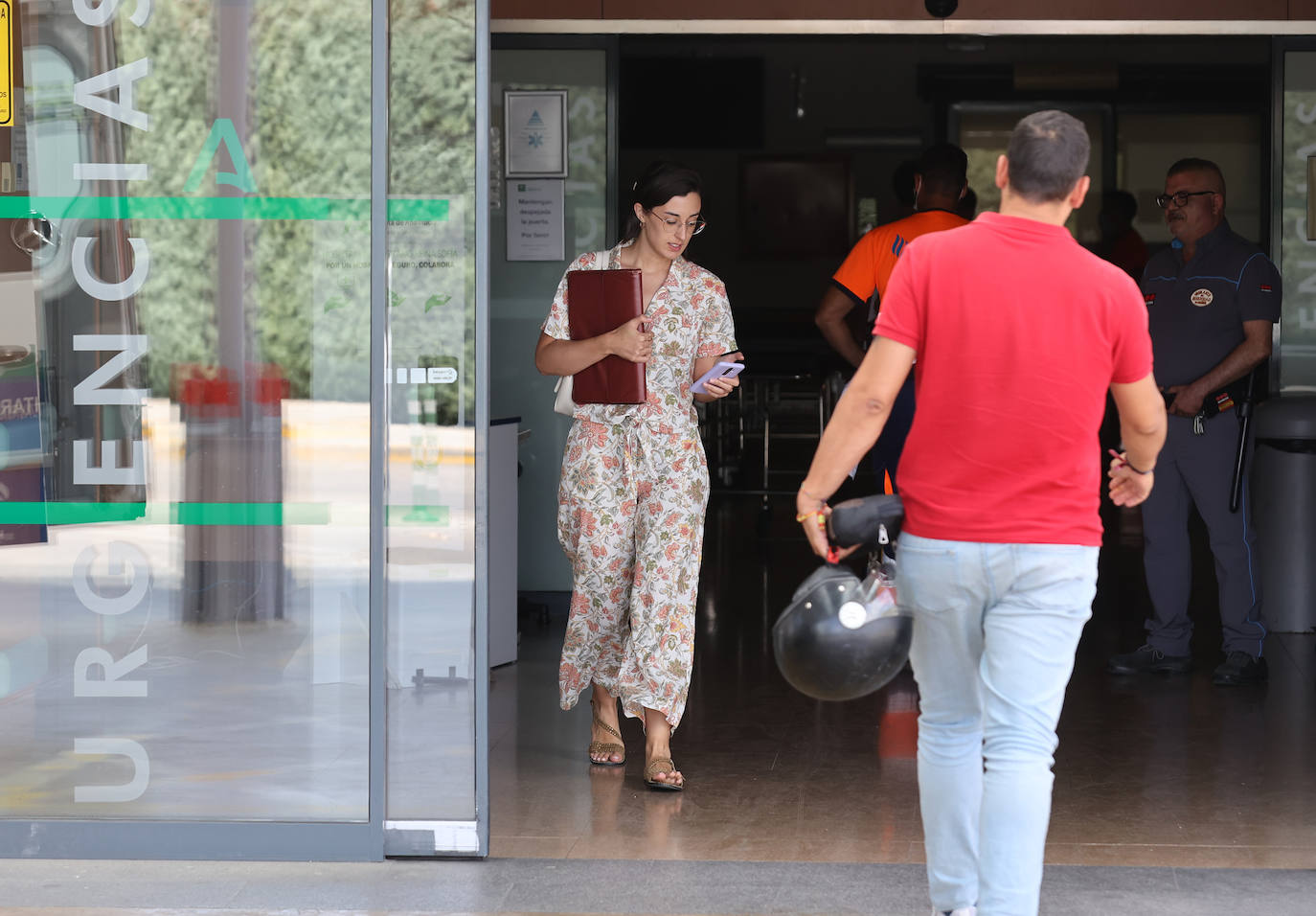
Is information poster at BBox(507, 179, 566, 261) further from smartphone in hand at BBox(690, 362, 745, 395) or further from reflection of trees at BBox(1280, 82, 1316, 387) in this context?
reflection of trees at BBox(1280, 82, 1316, 387)

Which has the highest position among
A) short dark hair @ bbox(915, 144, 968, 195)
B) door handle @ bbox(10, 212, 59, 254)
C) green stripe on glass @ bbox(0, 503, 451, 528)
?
short dark hair @ bbox(915, 144, 968, 195)

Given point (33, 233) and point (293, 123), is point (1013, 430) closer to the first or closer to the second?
point (293, 123)

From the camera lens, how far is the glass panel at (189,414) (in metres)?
3.58

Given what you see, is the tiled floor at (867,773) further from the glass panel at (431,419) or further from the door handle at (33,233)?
the door handle at (33,233)

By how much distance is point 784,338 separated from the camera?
14648 millimetres

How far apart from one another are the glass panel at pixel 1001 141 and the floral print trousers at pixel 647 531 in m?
8.75

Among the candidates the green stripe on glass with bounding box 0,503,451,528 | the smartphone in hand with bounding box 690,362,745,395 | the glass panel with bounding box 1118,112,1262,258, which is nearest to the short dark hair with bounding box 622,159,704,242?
the smartphone in hand with bounding box 690,362,745,395

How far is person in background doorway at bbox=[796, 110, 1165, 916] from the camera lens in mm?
2770

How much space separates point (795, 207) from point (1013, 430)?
13.2 meters

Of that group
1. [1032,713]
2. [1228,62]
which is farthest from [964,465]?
[1228,62]

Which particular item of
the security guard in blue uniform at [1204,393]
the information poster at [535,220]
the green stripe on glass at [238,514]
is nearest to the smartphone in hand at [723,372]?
the green stripe on glass at [238,514]

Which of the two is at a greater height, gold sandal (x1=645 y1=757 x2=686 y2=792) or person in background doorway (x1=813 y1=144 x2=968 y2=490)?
person in background doorway (x1=813 y1=144 x2=968 y2=490)

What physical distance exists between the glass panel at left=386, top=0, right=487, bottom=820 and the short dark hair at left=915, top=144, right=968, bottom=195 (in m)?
2.34

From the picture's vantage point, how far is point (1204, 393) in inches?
218
